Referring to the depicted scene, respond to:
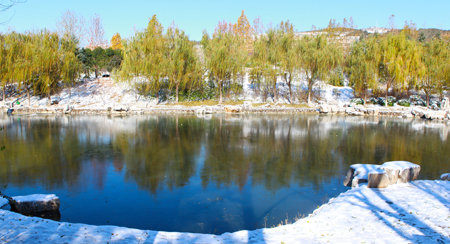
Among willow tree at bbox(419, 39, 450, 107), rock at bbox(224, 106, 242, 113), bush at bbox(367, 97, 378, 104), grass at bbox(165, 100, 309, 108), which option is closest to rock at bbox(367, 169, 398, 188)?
rock at bbox(224, 106, 242, 113)

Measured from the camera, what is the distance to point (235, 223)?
23.0 ft

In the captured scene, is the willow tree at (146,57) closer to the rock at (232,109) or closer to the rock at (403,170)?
the rock at (232,109)

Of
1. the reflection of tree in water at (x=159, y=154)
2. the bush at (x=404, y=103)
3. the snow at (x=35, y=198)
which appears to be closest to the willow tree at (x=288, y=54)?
the bush at (x=404, y=103)

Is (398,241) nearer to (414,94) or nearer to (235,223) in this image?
(235,223)

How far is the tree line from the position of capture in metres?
32.1

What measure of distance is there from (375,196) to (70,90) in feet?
121

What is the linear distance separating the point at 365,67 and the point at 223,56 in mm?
16045

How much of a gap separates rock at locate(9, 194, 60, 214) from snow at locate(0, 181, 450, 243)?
0.68 meters

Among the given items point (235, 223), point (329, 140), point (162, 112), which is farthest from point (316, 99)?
point (235, 223)

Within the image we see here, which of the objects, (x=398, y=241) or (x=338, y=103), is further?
(x=338, y=103)

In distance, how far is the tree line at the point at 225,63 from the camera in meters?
32.1

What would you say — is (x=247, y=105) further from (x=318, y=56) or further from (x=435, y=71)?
(x=435, y=71)

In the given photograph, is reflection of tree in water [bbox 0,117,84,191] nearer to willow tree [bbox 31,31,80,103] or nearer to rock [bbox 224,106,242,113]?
willow tree [bbox 31,31,80,103]

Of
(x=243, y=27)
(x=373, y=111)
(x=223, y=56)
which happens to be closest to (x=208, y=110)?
(x=223, y=56)
